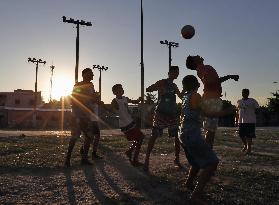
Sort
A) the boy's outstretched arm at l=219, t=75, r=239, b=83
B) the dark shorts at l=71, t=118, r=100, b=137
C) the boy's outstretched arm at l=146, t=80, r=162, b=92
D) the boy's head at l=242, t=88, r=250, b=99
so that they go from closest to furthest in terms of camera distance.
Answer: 1. the boy's outstretched arm at l=219, t=75, r=239, b=83
2. the boy's outstretched arm at l=146, t=80, r=162, b=92
3. the dark shorts at l=71, t=118, r=100, b=137
4. the boy's head at l=242, t=88, r=250, b=99

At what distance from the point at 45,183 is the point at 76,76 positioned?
29634mm

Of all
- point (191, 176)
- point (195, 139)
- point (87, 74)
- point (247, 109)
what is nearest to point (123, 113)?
point (87, 74)

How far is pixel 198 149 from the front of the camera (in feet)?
18.0

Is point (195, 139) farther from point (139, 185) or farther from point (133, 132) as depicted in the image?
point (133, 132)

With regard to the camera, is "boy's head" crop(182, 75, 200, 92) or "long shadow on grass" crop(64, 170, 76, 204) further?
"boy's head" crop(182, 75, 200, 92)

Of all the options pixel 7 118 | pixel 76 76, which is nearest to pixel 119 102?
pixel 76 76

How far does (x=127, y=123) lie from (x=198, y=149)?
354 centimetres

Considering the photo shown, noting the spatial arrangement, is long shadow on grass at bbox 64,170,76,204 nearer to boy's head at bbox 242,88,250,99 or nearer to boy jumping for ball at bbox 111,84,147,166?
boy jumping for ball at bbox 111,84,147,166

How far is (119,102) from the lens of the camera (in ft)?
29.8

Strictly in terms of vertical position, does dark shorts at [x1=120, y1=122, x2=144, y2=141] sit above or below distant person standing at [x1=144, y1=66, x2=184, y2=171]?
below

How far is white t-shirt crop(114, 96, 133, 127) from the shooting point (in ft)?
29.2

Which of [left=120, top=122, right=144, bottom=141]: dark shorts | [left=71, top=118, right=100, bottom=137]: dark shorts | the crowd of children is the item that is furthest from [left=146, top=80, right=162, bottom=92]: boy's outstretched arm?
[left=71, top=118, right=100, bottom=137]: dark shorts

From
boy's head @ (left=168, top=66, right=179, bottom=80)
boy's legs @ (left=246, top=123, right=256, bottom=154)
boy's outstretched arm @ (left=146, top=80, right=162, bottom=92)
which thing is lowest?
boy's legs @ (left=246, top=123, right=256, bottom=154)

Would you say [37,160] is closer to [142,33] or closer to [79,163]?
[79,163]
